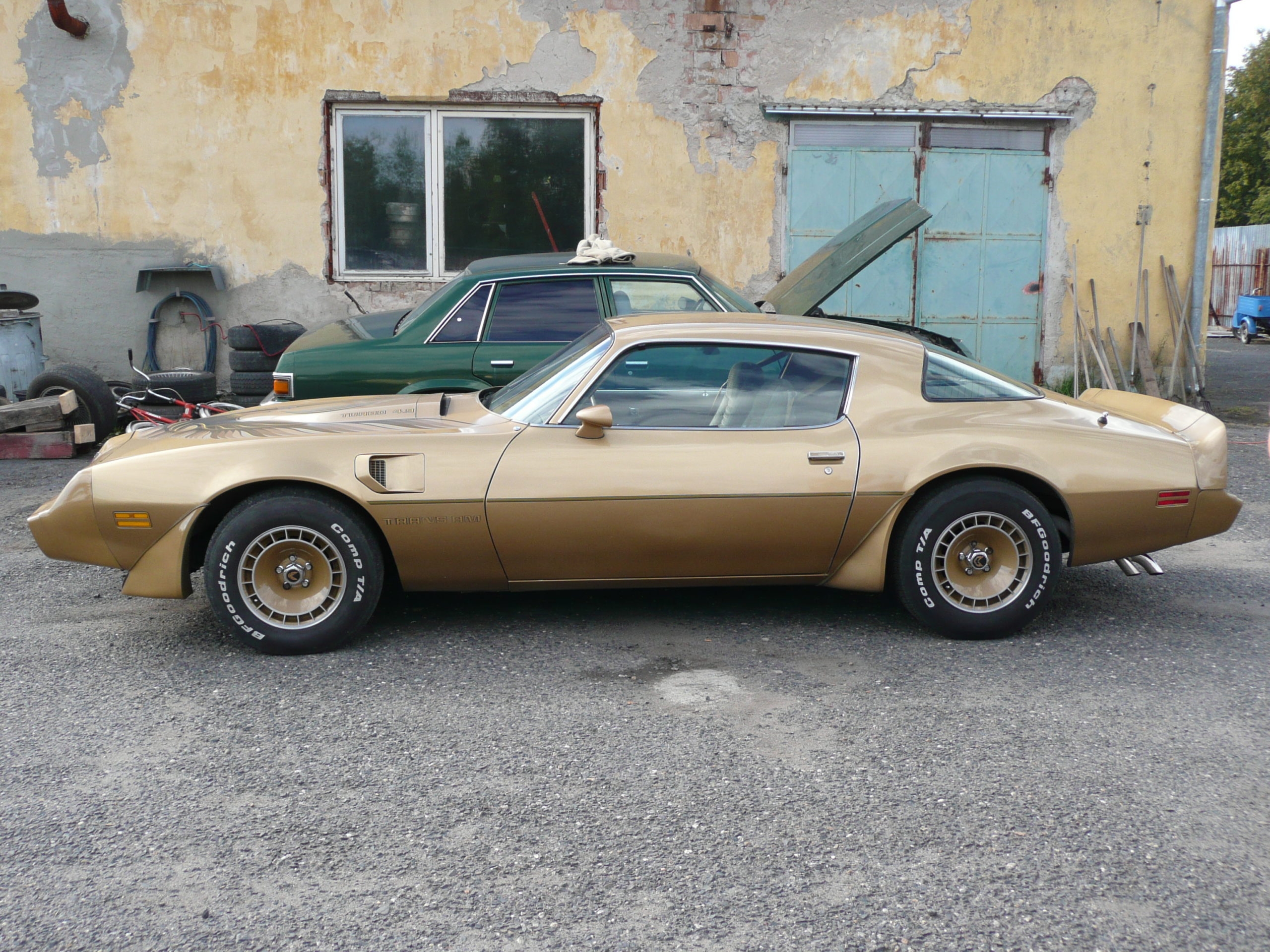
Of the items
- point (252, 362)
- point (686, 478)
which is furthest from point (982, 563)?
point (252, 362)

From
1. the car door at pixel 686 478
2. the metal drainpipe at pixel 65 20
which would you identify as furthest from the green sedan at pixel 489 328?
the metal drainpipe at pixel 65 20

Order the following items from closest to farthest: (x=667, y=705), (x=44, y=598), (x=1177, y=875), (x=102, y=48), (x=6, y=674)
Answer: (x=1177, y=875), (x=667, y=705), (x=6, y=674), (x=44, y=598), (x=102, y=48)

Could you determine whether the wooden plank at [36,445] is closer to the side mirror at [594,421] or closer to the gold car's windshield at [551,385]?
the gold car's windshield at [551,385]

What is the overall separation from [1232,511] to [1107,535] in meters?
0.54

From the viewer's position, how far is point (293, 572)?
14.2 feet

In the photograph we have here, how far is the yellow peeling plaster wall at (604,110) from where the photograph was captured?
10.5 metres

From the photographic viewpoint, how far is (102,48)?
10391 millimetres

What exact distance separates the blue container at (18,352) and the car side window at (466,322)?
4238 mm

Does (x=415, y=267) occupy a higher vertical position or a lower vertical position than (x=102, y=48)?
lower

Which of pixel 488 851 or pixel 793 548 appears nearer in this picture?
pixel 488 851

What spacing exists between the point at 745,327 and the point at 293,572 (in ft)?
6.55

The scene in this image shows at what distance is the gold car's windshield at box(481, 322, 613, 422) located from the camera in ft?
14.9

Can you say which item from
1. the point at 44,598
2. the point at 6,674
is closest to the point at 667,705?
the point at 6,674

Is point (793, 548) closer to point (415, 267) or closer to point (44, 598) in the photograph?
point (44, 598)
